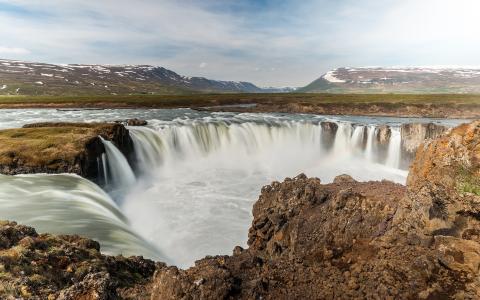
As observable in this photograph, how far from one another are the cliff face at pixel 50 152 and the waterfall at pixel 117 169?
963 mm

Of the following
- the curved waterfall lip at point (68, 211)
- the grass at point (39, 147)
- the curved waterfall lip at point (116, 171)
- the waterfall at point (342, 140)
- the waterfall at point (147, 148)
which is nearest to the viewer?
the curved waterfall lip at point (68, 211)

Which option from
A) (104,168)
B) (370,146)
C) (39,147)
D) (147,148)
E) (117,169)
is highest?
(39,147)

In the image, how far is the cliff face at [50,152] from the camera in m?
26.9

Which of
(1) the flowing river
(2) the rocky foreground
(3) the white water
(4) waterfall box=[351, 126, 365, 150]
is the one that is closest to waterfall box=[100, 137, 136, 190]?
(1) the flowing river

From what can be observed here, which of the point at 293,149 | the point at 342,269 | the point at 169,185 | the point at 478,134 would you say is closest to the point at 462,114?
the point at 293,149

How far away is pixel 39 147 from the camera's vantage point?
29.5 meters

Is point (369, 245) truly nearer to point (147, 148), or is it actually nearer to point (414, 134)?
point (147, 148)

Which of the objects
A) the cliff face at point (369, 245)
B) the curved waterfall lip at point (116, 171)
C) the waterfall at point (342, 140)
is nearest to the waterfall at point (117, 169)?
the curved waterfall lip at point (116, 171)

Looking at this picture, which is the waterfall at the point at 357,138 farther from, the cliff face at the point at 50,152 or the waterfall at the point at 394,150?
the cliff face at the point at 50,152

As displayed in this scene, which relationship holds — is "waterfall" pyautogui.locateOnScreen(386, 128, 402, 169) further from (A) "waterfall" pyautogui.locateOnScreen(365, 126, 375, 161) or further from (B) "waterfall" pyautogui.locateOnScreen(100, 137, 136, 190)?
(B) "waterfall" pyautogui.locateOnScreen(100, 137, 136, 190)

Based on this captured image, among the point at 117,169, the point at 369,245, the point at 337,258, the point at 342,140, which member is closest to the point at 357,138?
the point at 342,140

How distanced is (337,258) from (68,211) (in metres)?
14.8

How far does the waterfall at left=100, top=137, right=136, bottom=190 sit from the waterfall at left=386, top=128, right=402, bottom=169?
114 ft

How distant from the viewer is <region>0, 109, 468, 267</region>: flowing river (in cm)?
1880
